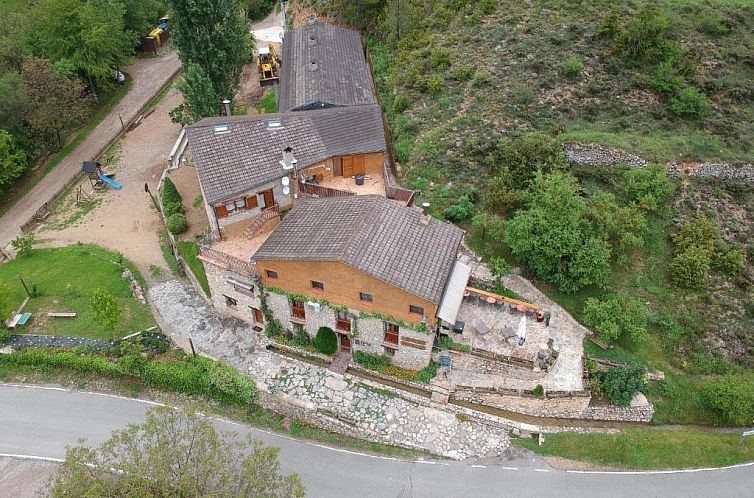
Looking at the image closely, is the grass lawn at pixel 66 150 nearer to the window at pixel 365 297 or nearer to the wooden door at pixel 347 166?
the wooden door at pixel 347 166

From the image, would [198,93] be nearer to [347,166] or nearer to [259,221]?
[347,166]

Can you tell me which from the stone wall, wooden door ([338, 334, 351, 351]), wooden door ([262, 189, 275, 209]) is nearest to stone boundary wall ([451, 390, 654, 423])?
wooden door ([338, 334, 351, 351])

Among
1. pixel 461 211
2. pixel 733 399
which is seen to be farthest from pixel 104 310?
pixel 733 399

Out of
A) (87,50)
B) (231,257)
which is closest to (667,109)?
(231,257)

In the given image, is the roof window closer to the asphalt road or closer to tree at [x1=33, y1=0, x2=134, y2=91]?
the asphalt road

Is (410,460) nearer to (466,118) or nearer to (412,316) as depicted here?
(412,316)
